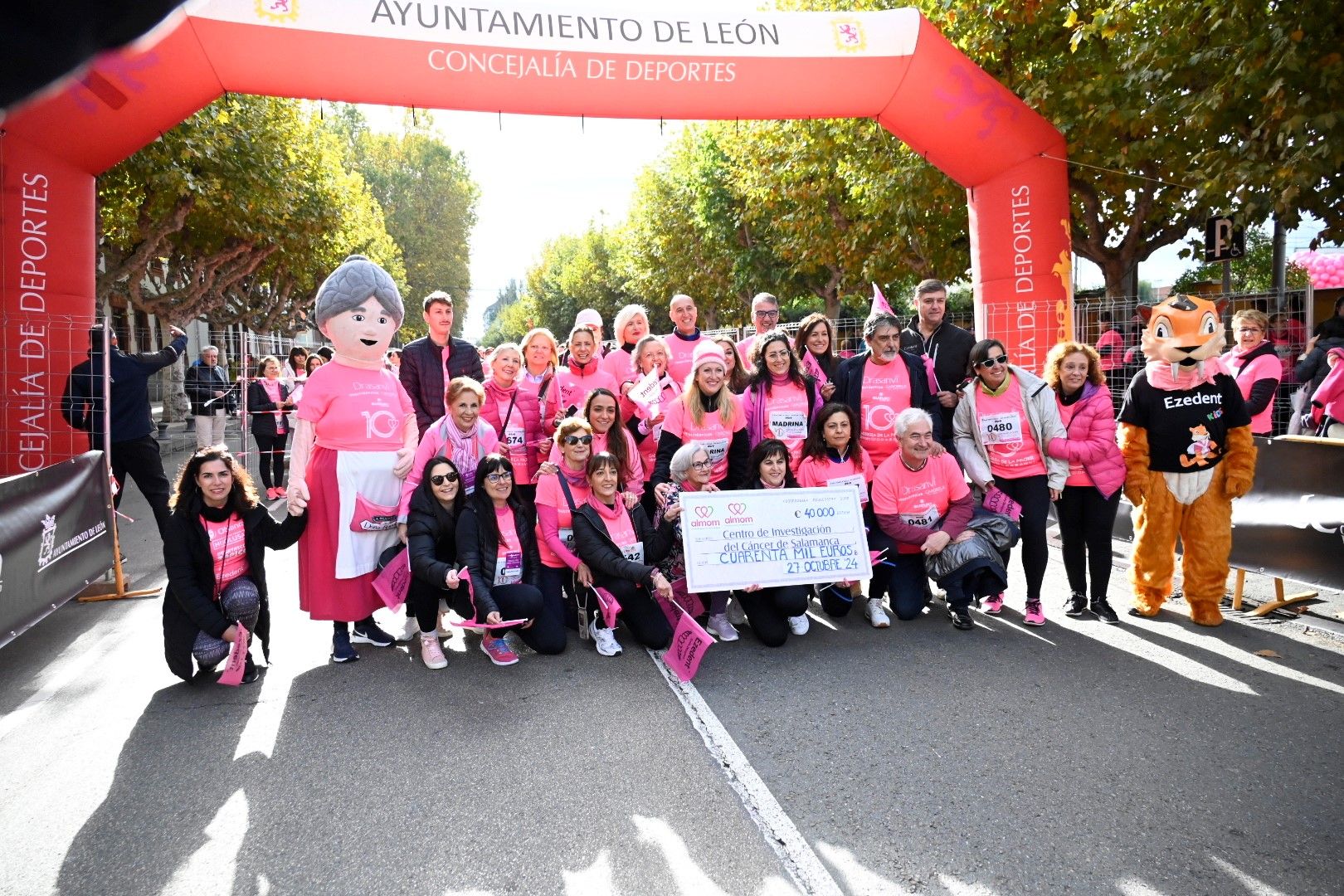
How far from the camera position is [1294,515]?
5.40m

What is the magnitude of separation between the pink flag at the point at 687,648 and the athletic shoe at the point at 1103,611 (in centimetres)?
261

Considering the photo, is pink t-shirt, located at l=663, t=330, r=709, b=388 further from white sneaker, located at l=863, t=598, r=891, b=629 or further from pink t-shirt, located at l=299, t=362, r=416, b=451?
pink t-shirt, located at l=299, t=362, r=416, b=451

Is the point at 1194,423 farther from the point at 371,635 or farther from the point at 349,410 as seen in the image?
the point at 371,635

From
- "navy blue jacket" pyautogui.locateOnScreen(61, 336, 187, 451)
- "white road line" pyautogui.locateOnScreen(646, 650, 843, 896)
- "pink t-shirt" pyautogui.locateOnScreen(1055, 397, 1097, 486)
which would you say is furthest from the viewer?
"navy blue jacket" pyautogui.locateOnScreen(61, 336, 187, 451)

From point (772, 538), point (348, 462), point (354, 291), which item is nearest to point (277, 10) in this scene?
point (354, 291)

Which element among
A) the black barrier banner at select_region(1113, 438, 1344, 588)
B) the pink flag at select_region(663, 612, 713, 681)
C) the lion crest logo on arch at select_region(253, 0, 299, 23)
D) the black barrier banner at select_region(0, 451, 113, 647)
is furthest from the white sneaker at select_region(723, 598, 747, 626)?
the lion crest logo on arch at select_region(253, 0, 299, 23)

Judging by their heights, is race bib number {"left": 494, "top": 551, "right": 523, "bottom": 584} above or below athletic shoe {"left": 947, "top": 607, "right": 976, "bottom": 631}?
above

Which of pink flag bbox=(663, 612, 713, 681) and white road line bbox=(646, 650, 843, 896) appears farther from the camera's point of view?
pink flag bbox=(663, 612, 713, 681)

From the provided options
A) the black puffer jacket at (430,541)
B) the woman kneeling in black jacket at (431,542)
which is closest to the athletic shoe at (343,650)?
the woman kneeling in black jacket at (431,542)

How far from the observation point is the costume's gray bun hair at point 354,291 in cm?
509

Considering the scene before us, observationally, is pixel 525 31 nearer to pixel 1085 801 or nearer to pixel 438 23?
pixel 438 23

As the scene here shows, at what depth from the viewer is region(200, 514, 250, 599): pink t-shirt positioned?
4566 millimetres

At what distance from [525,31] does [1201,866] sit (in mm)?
7074

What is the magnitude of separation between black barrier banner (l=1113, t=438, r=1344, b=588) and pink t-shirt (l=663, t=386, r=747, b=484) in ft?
11.1
